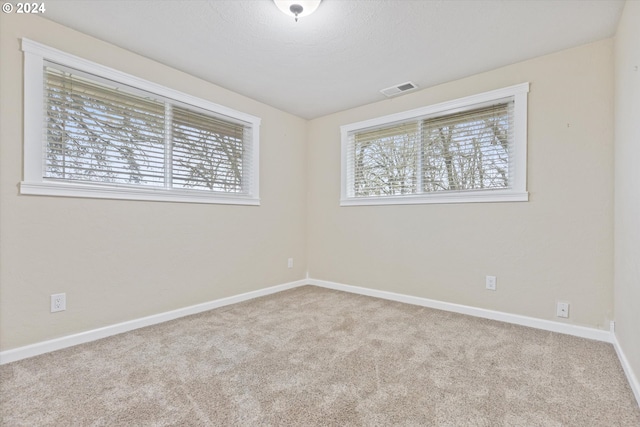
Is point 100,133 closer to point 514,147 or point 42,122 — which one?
point 42,122

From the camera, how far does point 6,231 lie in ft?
6.38

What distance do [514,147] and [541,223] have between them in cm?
69

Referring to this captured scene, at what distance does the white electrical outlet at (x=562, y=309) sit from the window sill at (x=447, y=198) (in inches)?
34.6

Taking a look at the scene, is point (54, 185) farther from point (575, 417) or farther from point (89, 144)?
point (575, 417)

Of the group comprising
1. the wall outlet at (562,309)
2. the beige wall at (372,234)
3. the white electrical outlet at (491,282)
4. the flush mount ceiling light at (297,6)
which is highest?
the flush mount ceiling light at (297,6)

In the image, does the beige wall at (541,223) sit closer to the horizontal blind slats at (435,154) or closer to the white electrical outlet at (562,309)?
the white electrical outlet at (562,309)

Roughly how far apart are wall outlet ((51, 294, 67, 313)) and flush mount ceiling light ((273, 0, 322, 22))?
2484 millimetres

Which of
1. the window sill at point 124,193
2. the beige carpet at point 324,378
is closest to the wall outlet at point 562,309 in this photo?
the beige carpet at point 324,378

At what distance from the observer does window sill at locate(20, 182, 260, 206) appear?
2076 mm

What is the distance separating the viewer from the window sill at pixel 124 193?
2.08 m

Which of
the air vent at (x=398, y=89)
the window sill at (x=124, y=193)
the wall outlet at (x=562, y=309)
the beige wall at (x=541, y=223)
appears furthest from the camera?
the air vent at (x=398, y=89)

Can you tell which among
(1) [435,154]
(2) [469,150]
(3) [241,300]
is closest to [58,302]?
(3) [241,300]

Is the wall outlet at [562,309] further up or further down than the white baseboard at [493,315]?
further up

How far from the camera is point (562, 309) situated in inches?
96.4
